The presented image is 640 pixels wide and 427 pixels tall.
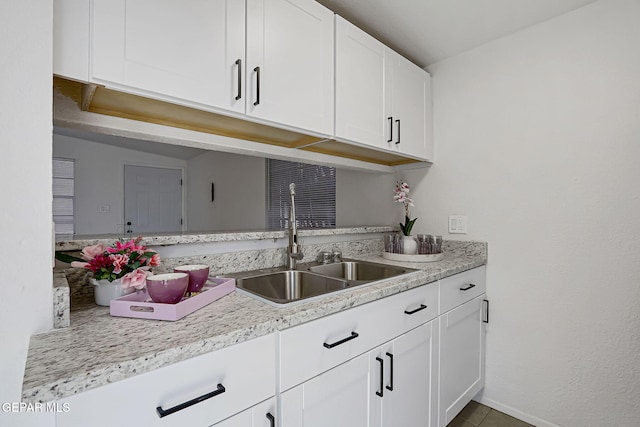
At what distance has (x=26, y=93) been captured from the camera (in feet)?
2.34

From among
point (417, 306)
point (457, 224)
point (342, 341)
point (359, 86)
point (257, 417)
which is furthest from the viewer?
point (457, 224)

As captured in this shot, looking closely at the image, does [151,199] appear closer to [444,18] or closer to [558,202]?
[444,18]

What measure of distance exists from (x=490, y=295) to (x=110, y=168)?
4.66 meters

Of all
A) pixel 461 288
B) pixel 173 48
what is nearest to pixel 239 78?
pixel 173 48

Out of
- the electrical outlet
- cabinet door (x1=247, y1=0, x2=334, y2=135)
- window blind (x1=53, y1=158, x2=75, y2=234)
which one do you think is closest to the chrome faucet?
cabinet door (x1=247, y1=0, x2=334, y2=135)

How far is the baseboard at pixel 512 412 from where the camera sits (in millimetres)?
1684

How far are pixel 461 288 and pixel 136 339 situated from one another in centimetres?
154

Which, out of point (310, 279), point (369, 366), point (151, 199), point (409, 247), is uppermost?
point (151, 199)

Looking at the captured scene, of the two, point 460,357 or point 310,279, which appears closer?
point 310,279

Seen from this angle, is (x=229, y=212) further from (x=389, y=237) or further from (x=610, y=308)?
(x=610, y=308)

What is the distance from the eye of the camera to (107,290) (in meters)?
0.92

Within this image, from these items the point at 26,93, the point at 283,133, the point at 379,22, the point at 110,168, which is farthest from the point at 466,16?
the point at 110,168

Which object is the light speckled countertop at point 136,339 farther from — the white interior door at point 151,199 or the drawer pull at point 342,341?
the white interior door at point 151,199

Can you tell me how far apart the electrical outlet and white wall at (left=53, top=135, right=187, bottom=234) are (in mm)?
3763
